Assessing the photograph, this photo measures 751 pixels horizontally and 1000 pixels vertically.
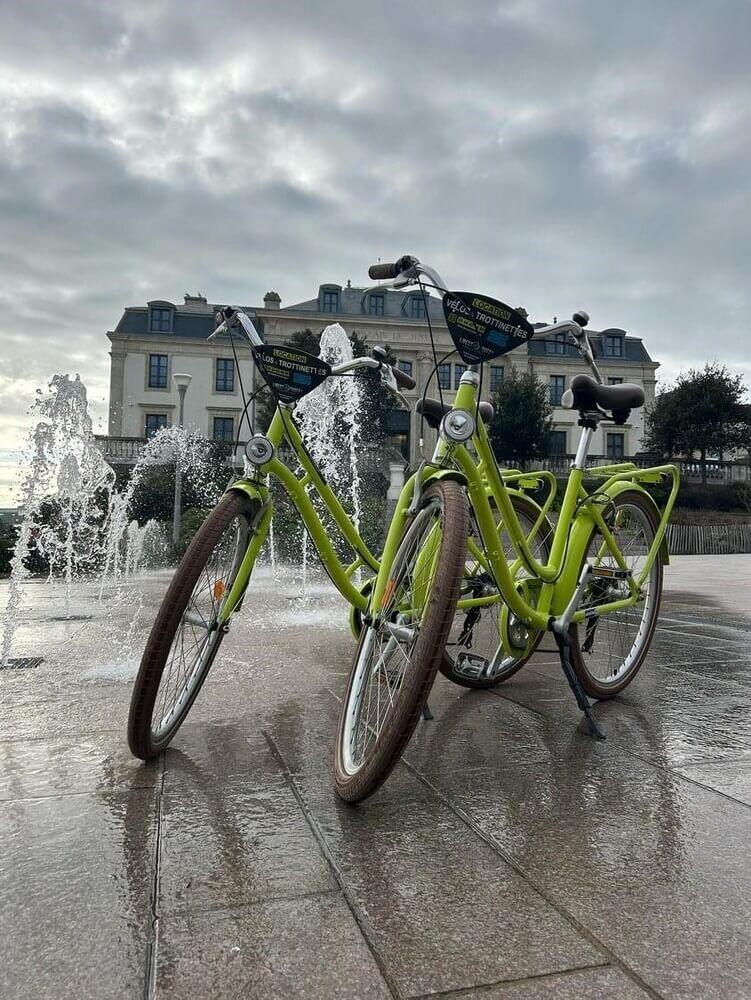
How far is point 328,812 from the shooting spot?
2.23 metres

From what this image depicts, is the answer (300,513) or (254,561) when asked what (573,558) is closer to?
(300,513)

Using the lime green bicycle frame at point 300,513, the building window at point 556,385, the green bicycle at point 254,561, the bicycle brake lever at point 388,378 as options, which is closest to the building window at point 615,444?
the building window at point 556,385

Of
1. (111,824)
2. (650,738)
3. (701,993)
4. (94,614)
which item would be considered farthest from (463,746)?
(94,614)

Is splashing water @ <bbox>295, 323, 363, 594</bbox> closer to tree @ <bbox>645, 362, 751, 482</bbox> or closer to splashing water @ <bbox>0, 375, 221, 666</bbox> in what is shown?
splashing water @ <bbox>0, 375, 221, 666</bbox>

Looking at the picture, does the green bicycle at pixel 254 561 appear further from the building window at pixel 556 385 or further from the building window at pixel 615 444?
the building window at pixel 615 444

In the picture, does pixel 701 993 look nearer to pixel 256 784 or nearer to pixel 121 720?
pixel 256 784

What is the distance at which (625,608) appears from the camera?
144 inches

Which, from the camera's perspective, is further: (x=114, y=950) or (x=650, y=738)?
(x=650, y=738)

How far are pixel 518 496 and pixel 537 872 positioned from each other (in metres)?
2.28

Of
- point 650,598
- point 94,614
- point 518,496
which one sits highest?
point 518,496

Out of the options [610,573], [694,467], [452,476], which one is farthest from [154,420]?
[452,476]

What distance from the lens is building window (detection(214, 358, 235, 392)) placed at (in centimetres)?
5359

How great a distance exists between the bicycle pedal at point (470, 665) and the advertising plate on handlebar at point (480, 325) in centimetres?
152

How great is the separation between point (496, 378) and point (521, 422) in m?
→ 10.4
